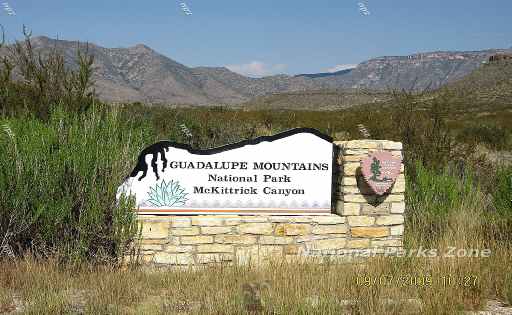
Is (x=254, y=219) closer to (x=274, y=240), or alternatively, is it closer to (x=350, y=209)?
(x=274, y=240)

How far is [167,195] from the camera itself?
588cm

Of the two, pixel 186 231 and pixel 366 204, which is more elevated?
pixel 366 204

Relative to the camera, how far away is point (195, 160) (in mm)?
5973

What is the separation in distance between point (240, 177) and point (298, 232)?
1.02 metres

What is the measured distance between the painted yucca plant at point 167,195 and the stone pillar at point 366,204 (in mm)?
2047

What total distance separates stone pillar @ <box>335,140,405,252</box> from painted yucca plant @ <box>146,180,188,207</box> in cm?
205

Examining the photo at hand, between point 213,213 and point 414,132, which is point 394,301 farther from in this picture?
point 414,132

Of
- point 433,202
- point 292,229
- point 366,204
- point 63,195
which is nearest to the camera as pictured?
point 63,195

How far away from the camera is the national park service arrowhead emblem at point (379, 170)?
5.81 m

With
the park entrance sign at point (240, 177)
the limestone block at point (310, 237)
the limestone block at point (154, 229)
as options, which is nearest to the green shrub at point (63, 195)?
the limestone block at point (154, 229)

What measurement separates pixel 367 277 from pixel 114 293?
266 centimetres

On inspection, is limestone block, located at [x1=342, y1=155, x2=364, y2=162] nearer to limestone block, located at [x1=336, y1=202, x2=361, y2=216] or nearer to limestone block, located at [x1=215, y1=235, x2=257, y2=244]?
limestone block, located at [x1=336, y1=202, x2=361, y2=216]

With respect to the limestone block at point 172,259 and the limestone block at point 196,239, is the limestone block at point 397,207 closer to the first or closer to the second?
the limestone block at point 196,239

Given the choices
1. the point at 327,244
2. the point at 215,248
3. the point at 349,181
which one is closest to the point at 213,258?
the point at 215,248
